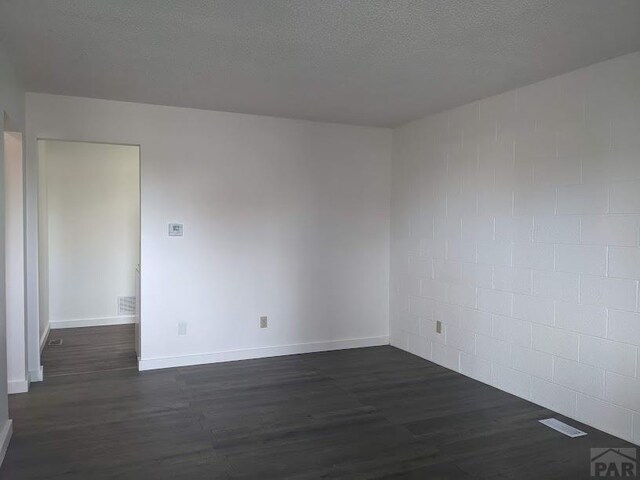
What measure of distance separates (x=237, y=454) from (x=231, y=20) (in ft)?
8.04

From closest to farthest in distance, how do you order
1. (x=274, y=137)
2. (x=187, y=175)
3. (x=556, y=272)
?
(x=556, y=272) < (x=187, y=175) < (x=274, y=137)

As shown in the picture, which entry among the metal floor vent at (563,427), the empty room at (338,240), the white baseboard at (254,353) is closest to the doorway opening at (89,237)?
the empty room at (338,240)

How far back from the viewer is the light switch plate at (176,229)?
4395 mm

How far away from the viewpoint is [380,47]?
2865 mm

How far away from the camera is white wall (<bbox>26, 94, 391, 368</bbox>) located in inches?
170

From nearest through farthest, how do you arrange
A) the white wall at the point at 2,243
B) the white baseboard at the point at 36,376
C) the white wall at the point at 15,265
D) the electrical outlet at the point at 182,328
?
the white wall at the point at 2,243, the white wall at the point at 15,265, the white baseboard at the point at 36,376, the electrical outlet at the point at 182,328

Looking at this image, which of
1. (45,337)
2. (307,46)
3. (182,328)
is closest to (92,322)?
(45,337)

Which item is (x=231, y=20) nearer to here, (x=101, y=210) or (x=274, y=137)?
(x=274, y=137)

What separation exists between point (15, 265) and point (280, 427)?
246 cm

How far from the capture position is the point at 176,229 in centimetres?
441

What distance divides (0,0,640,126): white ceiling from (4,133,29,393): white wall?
24.3 inches

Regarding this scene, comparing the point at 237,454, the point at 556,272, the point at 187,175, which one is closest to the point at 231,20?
the point at 187,175

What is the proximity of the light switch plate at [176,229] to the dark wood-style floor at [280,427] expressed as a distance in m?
1.27

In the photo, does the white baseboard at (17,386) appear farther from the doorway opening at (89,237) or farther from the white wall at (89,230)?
the white wall at (89,230)
